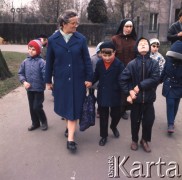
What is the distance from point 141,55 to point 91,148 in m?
1.48

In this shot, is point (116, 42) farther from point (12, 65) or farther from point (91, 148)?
point (12, 65)

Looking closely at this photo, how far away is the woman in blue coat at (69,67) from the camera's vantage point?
4066mm

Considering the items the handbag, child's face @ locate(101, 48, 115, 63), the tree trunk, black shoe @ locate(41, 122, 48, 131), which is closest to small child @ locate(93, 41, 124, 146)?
child's face @ locate(101, 48, 115, 63)

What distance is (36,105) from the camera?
4.85m

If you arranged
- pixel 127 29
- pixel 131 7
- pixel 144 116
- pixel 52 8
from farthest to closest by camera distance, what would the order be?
pixel 52 8, pixel 131 7, pixel 127 29, pixel 144 116

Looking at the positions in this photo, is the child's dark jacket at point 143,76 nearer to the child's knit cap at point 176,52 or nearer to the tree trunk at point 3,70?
A: the child's knit cap at point 176,52

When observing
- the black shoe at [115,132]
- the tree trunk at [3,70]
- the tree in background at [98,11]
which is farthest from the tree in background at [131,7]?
the black shoe at [115,132]

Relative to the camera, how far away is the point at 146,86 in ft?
12.9

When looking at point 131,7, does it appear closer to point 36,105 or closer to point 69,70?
point 36,105

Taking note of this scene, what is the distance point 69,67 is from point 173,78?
67.1 inches

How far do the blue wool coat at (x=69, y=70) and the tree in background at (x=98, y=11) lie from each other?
23453 mm

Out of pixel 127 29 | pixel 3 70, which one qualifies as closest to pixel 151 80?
pixel 127 29

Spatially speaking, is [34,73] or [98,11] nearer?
[34,73]

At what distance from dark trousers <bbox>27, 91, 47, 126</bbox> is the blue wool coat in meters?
0.62
